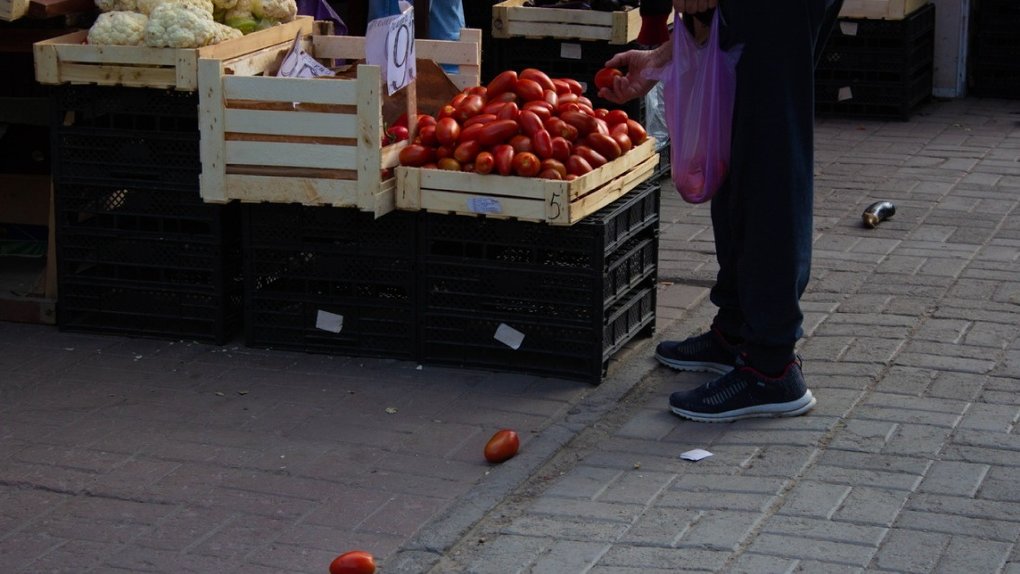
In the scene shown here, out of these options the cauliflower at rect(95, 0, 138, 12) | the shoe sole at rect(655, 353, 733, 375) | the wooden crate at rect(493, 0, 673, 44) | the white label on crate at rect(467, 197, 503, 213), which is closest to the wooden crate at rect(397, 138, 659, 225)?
the white label on crate at rect(467, 197, 503, 213)

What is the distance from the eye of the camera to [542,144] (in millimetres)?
5363

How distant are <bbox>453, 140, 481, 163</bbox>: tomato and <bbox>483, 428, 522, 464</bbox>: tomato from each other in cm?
110

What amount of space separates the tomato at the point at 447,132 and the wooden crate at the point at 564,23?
2332 millimetres

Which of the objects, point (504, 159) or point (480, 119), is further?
point (480, 119)

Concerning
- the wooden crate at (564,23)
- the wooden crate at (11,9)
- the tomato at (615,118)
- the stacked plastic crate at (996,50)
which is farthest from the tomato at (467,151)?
the stacked plastic crate at (996,50)

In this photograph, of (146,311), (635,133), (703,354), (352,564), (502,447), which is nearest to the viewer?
(352,564)

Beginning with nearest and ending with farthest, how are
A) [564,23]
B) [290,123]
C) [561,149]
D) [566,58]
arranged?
[561,149]
[290,123]
[564,23]
[566,58]

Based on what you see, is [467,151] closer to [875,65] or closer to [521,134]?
[521,134]

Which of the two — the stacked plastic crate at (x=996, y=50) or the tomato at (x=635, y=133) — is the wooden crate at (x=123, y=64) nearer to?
the tomato at (x=635, y=133)

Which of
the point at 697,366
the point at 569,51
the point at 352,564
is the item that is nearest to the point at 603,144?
the point at 697,366

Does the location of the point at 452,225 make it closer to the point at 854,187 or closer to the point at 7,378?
the point at 7,378

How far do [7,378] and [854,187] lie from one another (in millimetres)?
4784

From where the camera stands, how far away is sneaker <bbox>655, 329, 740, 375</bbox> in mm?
5613

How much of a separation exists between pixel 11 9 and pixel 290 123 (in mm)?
1199
